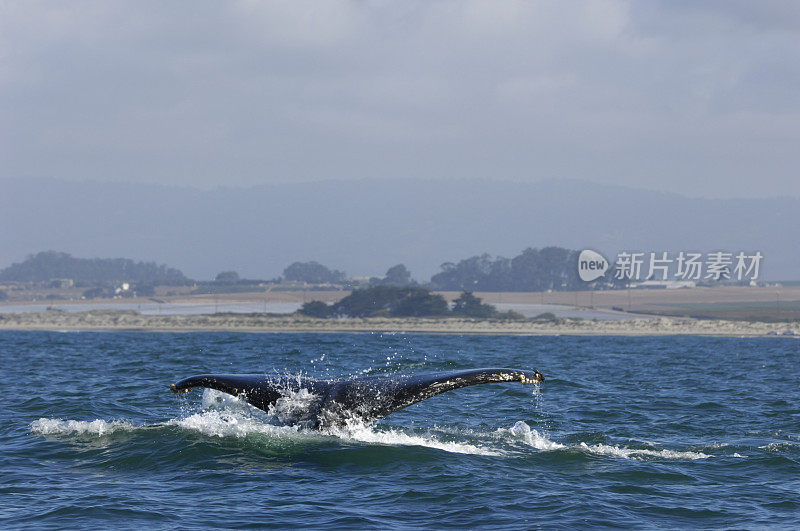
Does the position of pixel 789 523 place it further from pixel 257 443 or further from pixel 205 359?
pixel 205 359

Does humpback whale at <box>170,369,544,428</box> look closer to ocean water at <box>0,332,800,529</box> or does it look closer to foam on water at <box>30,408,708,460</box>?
foam on water at <box>30,408,708,460</box>

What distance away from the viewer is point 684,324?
430 ft

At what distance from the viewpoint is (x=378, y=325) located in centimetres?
13075

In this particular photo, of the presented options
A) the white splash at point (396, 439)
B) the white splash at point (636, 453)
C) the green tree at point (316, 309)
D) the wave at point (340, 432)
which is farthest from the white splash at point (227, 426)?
the green tree at point (316, 309)

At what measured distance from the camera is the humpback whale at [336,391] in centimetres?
1415

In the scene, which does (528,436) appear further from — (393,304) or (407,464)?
(393,304)

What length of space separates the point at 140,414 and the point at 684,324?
12092cm

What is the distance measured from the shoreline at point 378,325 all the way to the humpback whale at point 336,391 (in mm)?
99749

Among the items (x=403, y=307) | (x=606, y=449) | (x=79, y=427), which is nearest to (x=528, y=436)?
(x=606, y=449)

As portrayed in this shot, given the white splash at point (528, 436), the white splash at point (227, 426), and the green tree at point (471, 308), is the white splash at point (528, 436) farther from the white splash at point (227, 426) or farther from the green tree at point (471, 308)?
the green tree at point (471, 308)

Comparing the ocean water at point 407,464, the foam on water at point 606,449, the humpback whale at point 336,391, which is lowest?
the ocean water at point 407,464

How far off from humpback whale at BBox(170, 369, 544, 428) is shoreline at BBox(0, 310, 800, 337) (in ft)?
327

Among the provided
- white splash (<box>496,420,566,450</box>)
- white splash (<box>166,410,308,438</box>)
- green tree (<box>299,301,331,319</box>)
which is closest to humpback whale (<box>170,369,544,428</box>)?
white splash (<box>166,410,308,438</box>)

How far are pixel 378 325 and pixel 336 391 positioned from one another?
116m
